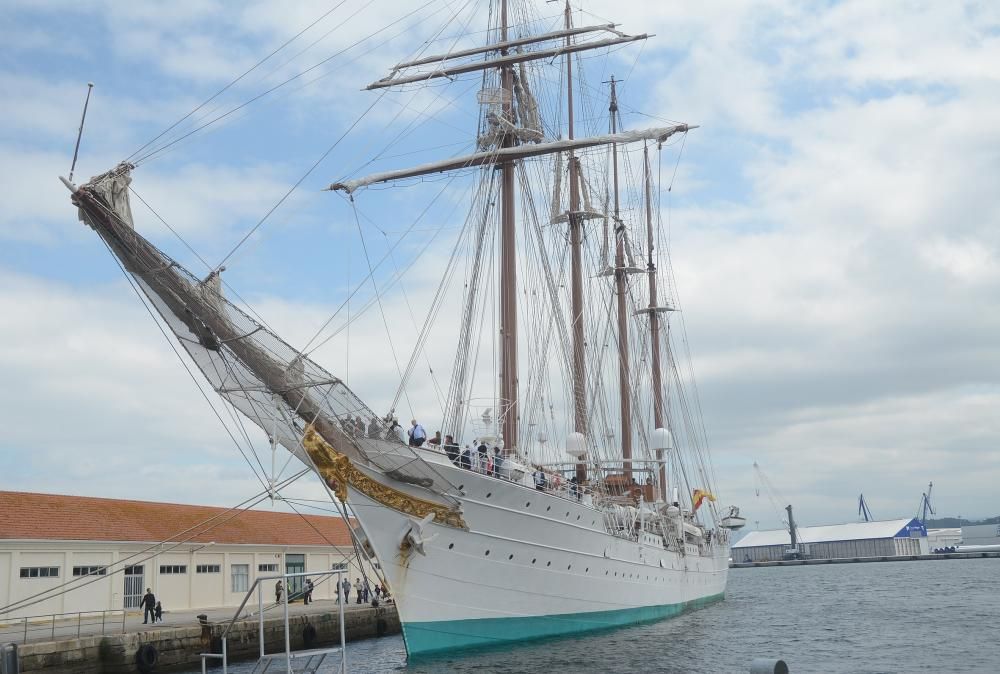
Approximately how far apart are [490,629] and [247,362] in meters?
9.66

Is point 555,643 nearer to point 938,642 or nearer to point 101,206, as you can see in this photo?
point 938,642

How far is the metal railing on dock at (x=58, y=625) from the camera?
23025 millimetres

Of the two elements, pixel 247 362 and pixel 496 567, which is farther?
pixel 496 567

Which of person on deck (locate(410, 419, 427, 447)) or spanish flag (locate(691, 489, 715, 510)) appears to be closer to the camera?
person on deck (locate(410, 419, 427, 447))

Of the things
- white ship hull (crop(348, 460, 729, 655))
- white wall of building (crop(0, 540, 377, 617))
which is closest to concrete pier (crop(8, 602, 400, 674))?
white wall of building (crop(0, 540, 377, 617))

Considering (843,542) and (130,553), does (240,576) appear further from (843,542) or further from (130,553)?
(843,542)

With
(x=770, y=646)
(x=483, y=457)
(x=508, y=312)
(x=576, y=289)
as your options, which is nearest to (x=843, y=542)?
(x=576, y=289)

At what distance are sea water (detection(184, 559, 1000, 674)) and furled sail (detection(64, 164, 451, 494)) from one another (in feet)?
16.1

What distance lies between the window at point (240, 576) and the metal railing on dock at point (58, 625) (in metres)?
5.73

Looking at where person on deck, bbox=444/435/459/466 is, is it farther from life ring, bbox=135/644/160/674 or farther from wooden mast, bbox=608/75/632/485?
wooden mast, bbox=608/75/632/485

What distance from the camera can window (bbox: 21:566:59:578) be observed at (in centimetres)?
2828

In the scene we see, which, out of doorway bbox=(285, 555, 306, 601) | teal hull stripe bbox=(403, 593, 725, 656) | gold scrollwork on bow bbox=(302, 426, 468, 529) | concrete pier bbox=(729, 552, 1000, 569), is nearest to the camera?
gold scrollwork on bow bbox=(302, 426, 468, 529)

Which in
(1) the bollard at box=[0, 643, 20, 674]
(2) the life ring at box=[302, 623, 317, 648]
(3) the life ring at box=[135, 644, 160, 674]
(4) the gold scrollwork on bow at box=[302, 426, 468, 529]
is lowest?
(2) the life ring at box=[302, 623, 317, 648]

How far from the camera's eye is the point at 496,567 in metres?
23.4
